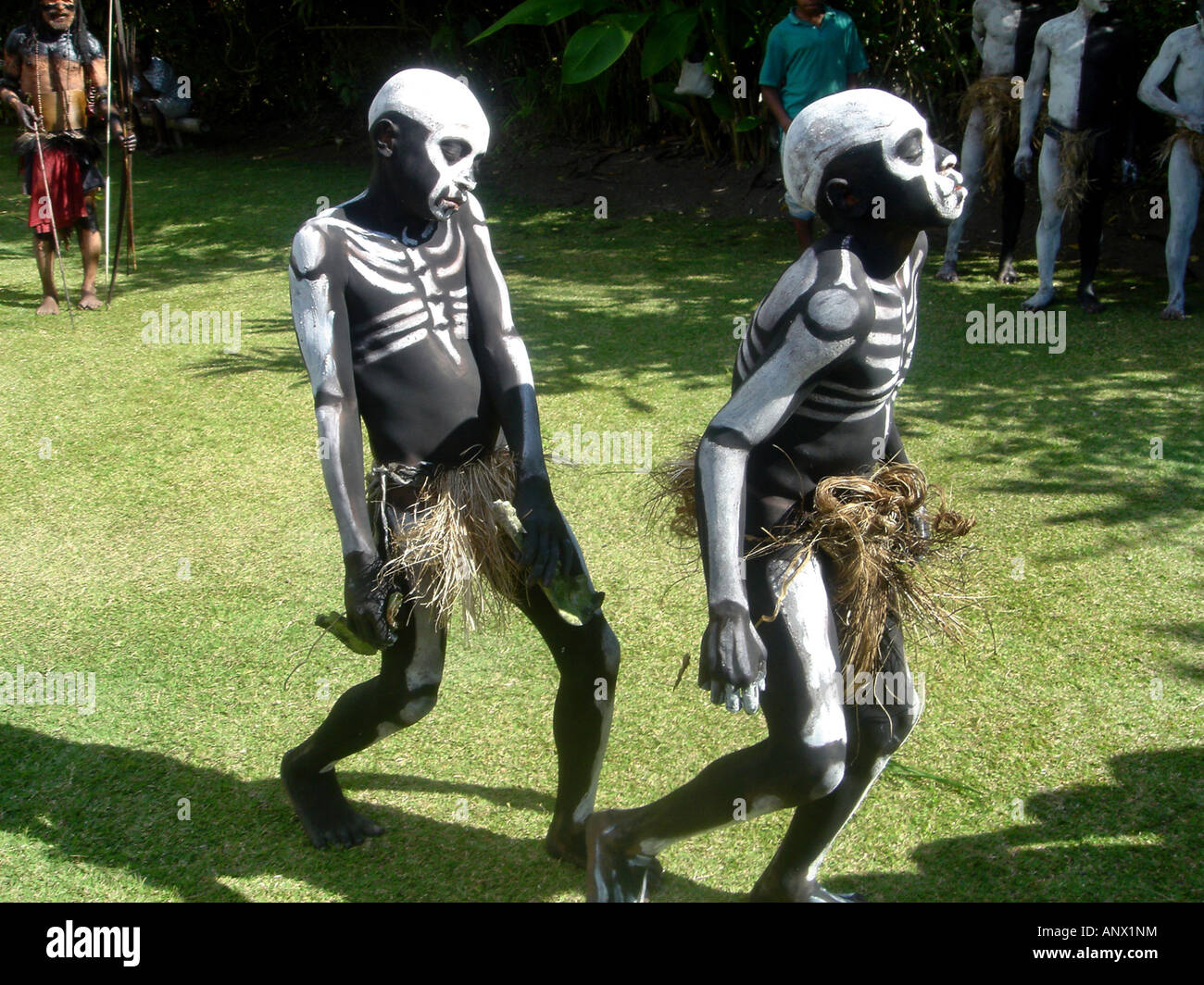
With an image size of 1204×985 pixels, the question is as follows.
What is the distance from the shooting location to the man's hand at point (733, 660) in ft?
7.68

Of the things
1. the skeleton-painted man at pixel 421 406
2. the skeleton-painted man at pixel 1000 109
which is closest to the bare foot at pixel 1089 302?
the skeleton-painted man at pixel 1000 109

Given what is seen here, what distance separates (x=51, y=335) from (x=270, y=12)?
9.88 m

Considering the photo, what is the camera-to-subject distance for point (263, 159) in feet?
51.4

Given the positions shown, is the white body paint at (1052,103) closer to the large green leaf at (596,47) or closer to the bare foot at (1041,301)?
the bare foot at (1041,301)

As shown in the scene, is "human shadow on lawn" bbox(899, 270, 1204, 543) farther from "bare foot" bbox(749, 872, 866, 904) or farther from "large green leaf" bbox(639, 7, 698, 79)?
"large green leaf" bbox(639, 7, 698, 79)

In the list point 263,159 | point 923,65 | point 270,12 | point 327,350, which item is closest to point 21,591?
point 327,350

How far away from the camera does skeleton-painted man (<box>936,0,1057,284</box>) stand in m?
8.34

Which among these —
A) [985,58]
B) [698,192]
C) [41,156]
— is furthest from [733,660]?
[698,192]

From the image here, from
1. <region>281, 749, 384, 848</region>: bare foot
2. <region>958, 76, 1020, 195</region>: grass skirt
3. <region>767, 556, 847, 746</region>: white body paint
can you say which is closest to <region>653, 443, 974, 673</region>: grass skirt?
<region>767, 556, 847, 746</region>: white body paint

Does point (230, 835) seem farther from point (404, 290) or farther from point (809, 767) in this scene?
point (809, 767)

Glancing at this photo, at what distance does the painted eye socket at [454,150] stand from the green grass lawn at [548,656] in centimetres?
A: 146

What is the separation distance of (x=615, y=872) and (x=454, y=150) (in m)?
1.75

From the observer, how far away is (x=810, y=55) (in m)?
8.21

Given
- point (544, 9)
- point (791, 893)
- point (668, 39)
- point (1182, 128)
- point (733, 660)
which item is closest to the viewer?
point (733, 660)
